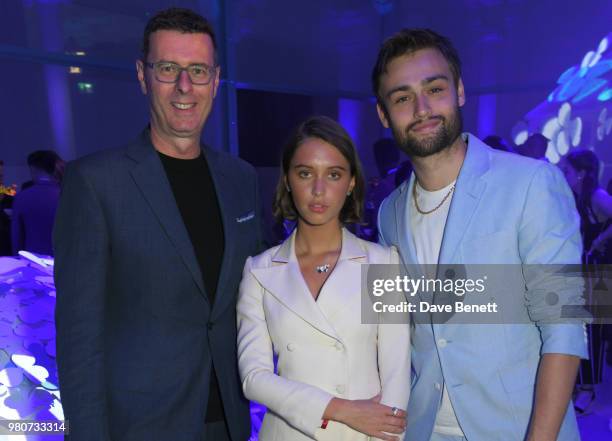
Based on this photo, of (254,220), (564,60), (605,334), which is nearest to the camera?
(254,220)

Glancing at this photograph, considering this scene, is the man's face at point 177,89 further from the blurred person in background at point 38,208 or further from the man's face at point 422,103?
the blurred person in background at point 38,208

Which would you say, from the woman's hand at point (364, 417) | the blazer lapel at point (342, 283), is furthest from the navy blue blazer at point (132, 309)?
the woman's hand at point (364, 417)

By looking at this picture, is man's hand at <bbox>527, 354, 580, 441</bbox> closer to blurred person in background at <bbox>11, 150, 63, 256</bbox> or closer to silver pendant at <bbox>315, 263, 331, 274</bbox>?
silver pendant at <bbox>315, 263, 331, 274</bbox>

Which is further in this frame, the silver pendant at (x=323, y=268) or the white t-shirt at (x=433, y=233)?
the silver pendant at (x=323, y=268)

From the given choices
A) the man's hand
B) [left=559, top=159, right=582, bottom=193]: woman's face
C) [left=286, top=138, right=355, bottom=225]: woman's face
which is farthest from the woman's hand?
[left=559, top=159, right=582, bottom=193]: woman's face

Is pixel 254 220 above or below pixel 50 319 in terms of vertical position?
above

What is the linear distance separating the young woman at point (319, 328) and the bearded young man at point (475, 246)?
0.15 meters

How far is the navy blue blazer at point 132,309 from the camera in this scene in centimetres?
165

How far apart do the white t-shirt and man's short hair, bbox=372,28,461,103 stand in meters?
0.43

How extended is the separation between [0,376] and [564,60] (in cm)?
945

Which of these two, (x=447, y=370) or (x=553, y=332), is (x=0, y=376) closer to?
(x=447, y=370)

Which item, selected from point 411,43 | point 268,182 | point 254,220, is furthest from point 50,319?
point 268,182

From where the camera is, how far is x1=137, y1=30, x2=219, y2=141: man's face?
73.0 inches

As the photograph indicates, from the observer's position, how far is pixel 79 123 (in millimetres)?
6895
